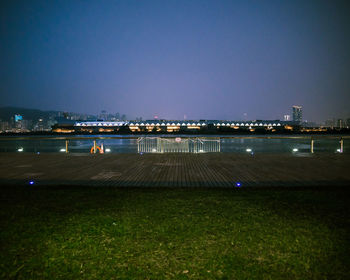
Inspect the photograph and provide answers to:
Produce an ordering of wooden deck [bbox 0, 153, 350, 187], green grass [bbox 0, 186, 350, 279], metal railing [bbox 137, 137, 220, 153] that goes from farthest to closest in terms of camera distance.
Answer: metal railing [bbox 137, 137, 220, 153] < wooden deck [bbox 0, 153, 350, 187] < green grass [bbox 0, 186, 350, 279]

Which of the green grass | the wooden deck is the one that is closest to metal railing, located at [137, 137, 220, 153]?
the wooden deck

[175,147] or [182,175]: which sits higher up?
[182,175]

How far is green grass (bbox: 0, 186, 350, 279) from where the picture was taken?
2.52 metres

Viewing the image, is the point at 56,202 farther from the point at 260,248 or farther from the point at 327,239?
the point at 327,239

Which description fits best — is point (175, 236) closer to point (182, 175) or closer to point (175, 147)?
point (182, 175)

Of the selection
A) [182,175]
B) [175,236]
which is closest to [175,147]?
[182,175]

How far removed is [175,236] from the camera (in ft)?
10.6

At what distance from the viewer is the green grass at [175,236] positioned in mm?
2521

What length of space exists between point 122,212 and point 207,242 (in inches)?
68.0

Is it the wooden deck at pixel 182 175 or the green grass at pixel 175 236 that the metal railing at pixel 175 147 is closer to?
the wooden deck at pixel 182 175

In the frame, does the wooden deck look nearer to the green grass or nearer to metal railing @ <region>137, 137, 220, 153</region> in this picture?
the green grass

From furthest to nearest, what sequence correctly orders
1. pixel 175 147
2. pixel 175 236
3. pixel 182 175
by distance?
pixel 175 147, pixel 182 175, pixel 175 236

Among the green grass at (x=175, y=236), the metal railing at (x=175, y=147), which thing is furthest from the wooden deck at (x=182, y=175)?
the metal railing at (x=175, y=147)

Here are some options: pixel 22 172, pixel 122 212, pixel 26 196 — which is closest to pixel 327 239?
pixel 122 212
